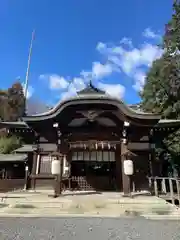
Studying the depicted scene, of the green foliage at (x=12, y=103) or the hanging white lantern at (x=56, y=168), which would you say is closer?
the hanging white lantern at (x=56, y=168)

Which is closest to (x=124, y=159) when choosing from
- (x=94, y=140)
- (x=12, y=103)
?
(x=94, y=140)

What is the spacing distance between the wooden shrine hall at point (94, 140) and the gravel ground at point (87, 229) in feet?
10.1

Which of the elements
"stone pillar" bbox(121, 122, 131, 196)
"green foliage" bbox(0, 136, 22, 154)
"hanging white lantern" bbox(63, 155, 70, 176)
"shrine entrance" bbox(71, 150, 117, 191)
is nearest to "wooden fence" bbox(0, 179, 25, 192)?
"shrine entrance" bbox(71, 150, 117, 191)

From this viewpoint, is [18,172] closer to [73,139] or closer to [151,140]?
[73,139]

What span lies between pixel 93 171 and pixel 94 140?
313cm

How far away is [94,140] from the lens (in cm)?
914

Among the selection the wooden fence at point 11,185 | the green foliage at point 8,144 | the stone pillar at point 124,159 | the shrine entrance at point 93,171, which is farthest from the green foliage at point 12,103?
the stone pillar at point 124,159

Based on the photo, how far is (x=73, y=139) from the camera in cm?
928

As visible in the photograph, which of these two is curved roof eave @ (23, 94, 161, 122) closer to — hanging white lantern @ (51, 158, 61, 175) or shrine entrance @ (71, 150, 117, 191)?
hanging white lantern @ (51, 158, 61, 175)

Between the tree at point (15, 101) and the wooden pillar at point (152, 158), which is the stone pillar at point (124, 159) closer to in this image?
the wooden pillar at point (152, 158)

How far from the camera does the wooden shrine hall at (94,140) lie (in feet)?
28.5

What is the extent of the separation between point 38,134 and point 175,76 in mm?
11254

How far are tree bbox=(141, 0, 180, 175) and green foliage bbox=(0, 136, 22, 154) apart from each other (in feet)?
51.9

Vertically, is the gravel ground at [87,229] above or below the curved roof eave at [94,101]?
below
